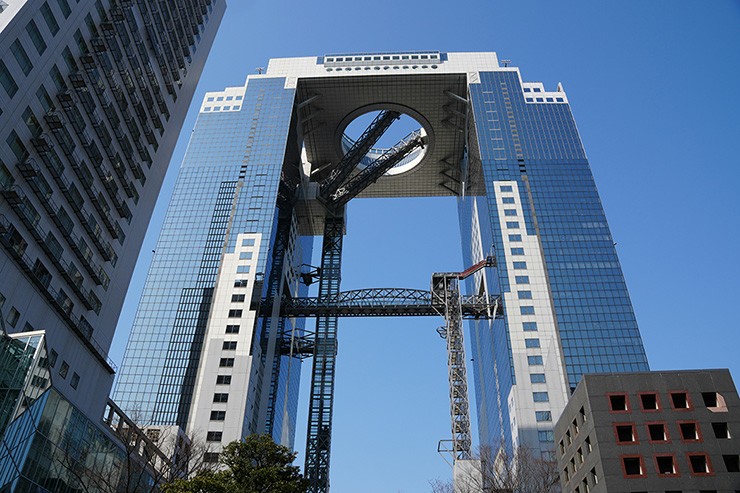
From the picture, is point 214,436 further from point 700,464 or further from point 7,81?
point 700,464

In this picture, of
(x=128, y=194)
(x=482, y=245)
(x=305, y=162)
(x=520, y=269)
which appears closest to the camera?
(x=128, y=194)

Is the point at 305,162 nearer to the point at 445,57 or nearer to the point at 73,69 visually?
the point at 445,57

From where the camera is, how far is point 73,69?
5362cm

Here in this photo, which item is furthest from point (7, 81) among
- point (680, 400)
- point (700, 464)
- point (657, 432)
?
point (700, 464)

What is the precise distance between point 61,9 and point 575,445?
57.5 meters

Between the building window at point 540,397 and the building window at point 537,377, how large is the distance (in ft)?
5.51

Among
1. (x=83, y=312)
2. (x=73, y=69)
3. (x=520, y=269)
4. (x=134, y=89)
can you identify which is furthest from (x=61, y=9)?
(x=520, y=269)

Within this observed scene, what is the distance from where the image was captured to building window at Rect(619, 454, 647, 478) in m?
46.2

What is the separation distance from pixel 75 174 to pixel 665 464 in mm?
54436

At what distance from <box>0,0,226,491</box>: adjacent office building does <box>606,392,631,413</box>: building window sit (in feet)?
132

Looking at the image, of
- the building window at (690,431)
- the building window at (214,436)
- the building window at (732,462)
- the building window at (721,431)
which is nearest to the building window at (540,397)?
the building window at (690,431)

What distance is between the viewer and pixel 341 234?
126875mm

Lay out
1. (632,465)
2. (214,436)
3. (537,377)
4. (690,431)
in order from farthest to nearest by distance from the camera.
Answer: (537,377) < (214,436) < (690,431) < (632,465)

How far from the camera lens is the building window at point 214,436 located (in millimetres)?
78812
